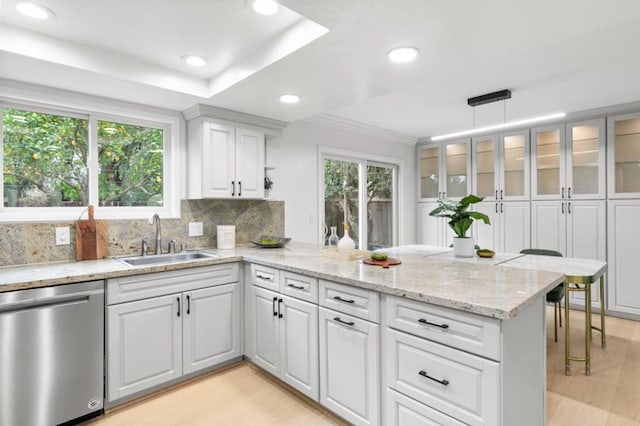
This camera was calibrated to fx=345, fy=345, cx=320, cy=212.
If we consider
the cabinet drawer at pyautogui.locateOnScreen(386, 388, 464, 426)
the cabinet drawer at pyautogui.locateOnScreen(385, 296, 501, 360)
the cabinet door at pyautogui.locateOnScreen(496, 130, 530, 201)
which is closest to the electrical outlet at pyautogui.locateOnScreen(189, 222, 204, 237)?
the cabinet drawer at pyautogui.locateOnScreen(385, 296, 501, 360)

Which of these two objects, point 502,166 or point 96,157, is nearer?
point 96,157

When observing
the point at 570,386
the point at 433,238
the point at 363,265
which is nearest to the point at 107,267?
the point at 363,265

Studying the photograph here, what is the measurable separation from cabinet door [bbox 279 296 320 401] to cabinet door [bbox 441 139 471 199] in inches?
148

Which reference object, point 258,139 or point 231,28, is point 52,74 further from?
point 258,139

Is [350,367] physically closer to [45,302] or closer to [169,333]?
[169,333]

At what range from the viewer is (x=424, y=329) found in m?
1.55

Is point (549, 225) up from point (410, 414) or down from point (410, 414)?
up

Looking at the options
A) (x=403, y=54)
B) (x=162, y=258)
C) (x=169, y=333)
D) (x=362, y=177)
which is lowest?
(x=169, y=333)

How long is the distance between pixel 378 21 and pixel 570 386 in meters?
A: 2.80

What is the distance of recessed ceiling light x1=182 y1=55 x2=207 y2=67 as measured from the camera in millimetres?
2357

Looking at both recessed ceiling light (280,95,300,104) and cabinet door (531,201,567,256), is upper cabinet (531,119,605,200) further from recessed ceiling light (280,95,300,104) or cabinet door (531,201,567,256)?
recessed ceiling light (280,95,300,104)

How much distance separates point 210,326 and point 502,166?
13.8ft

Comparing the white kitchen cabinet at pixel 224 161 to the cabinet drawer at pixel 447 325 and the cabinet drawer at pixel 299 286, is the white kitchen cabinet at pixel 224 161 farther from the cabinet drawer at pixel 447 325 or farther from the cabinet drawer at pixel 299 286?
the cabinet drawer at pixel 447 325

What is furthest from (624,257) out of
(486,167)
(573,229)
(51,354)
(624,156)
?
(51,354)
